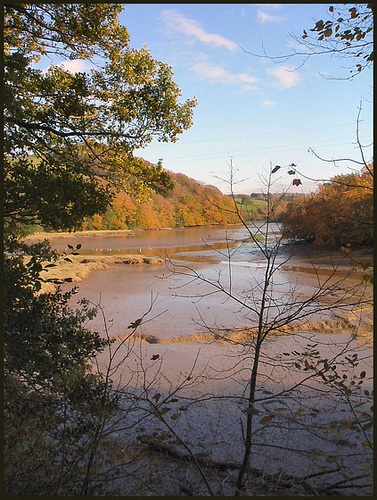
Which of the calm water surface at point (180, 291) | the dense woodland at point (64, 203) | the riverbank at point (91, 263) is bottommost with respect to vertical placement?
the calm water surface at point (180, 291)

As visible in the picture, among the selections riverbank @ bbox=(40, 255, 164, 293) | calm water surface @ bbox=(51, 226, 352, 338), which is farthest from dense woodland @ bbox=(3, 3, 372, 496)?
riverbank @ bbox=(40, 255, 164, 293)

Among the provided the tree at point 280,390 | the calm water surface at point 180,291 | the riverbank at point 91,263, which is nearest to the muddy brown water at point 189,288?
the calm water surface at point 180,291

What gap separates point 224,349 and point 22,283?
4.63m

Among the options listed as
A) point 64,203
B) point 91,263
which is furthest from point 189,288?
point 64,203

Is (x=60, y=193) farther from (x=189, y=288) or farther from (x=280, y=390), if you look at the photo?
(x=189, y=288)

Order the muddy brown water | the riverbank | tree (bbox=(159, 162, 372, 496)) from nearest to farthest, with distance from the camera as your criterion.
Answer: tree (bbox=(159, 162, 372, 496)) < the muddy brown water < the riverbank

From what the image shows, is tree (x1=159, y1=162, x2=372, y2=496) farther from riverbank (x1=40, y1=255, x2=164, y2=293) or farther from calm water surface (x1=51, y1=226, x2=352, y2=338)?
riverbank (x1=40, y1=255, x2=164, y2=293)

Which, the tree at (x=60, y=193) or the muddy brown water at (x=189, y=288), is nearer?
the tree at (x=60, y=193)

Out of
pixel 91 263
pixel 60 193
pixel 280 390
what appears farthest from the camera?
pixel 91 263

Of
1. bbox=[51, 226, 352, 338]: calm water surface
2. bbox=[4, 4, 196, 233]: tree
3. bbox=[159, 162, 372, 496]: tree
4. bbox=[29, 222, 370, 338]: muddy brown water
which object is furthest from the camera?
bbox=[51, 226, 352, 338]: calm water surface

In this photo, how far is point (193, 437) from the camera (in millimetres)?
4324

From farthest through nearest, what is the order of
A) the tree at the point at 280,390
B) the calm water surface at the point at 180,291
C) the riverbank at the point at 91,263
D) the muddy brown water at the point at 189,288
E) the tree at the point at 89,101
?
the riverbank at the point at 91,263 → the calm water surface at the point at 180,291 → the muddy brown water at the point at 189,288 → the tree at the point at 89,101 → the tree at the point at 280,390

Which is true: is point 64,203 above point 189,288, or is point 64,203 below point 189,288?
above

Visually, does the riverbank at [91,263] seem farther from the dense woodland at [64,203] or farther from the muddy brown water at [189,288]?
the dense woodland at [64,203]
